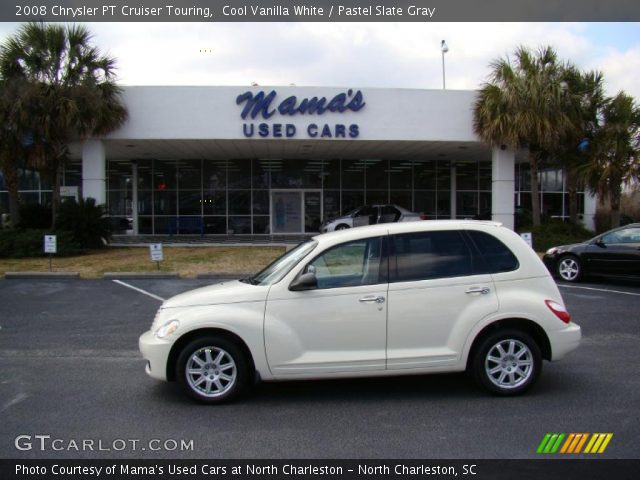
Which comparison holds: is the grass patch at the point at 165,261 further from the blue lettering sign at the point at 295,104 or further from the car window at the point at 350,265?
the car window at the point at 350,265

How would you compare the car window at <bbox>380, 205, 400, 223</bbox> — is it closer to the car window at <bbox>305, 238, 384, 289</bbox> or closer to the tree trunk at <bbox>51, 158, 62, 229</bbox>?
the tree trunk at <bbox>51, 158, 62, 229</bbox>

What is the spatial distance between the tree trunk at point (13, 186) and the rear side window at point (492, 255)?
17.6 meters

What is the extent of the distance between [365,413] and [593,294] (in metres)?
8.40

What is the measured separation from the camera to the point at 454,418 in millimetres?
4812

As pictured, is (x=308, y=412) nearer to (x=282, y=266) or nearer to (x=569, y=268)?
(x=282, y=266)

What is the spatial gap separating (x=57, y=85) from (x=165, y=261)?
7.07 m

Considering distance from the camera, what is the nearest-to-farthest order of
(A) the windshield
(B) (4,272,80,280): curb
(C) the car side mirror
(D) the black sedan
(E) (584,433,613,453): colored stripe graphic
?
(E) (584,433,613,453): colored stripe graphic, (C) the car side mirror, (A) the windshield, (D) the black sedan, (B) (4,272,80,280): curb

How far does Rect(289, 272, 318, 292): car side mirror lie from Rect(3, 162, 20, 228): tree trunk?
55.1 ft

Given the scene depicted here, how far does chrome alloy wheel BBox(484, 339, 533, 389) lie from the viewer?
5289 mm

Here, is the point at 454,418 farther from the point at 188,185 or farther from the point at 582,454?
the point at 188,185

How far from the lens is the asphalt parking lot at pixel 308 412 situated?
4.23 metres

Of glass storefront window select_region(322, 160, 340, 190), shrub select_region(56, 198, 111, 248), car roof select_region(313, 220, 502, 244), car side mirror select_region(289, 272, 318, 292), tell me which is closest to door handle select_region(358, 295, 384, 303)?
car side mirror select_region(289, 272, 318, 292)

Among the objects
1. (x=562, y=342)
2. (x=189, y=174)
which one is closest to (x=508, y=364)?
(x=562, y=342)
